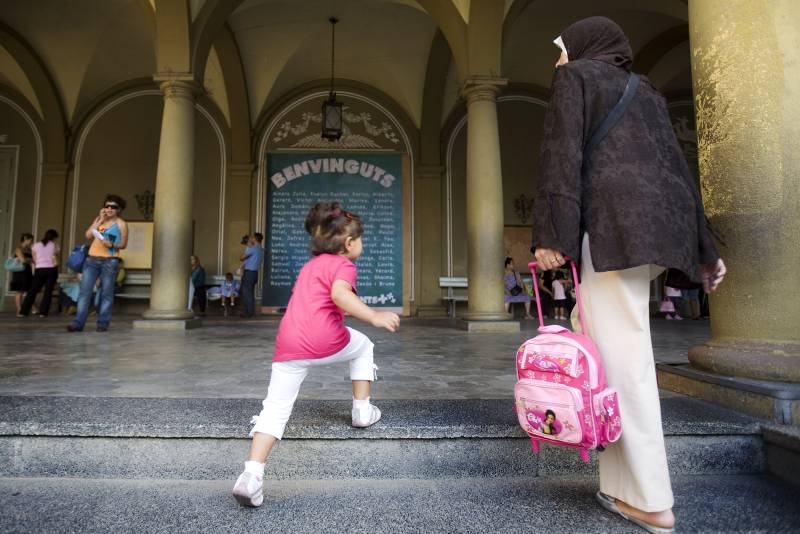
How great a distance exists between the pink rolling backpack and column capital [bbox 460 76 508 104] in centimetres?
613

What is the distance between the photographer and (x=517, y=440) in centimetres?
196

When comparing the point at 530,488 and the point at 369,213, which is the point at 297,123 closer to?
the point at 369,213

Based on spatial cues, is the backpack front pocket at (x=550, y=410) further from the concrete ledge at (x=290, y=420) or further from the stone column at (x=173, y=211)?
the stone column at (x=173, y=211)

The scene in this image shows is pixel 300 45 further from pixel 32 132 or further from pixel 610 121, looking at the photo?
pixel 610 121

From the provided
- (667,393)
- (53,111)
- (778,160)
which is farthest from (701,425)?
(53,111)

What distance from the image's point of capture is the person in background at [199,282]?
10.4 metres

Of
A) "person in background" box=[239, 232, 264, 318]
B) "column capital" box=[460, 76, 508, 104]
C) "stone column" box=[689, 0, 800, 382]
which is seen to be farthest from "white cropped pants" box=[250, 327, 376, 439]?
"person in background" box=[239, 232, 264, 318]

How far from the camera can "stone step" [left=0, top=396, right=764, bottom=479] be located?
75.2 inches

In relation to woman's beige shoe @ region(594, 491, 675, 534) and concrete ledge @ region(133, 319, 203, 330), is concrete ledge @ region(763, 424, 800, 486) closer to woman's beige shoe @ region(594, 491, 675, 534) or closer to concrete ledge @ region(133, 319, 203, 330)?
woman's beige shoe @ region(594, 491, 675, 534)

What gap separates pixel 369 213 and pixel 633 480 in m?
10.4

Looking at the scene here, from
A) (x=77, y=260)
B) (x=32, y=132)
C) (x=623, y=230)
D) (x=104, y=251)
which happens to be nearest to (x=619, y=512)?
(x=623, y=230)

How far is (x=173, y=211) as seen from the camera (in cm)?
667

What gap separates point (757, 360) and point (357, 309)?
1855 mm

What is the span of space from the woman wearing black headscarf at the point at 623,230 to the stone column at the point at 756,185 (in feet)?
2.70
